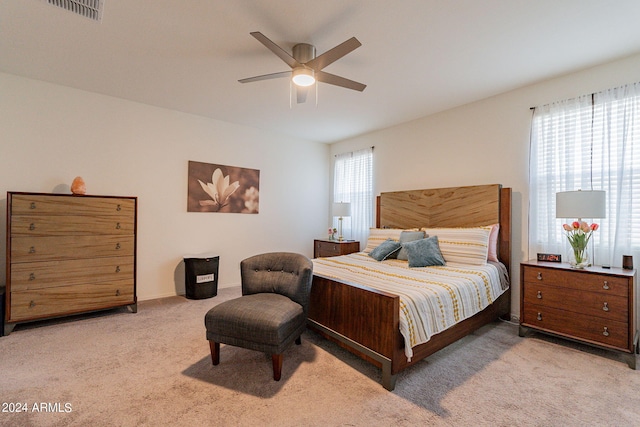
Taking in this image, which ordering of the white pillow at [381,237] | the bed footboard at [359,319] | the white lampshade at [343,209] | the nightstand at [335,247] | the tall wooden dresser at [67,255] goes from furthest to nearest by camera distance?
the white lampshade at [343,209] < the nightstand at [335,247] < the white pillow at [381,237] < the tall wooden dresser at [67,255] < the bed footboard at [359,319]

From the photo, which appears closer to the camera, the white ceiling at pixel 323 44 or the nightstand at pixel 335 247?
the white ceiling at pixel 323 44

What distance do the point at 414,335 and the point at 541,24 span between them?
255 cm

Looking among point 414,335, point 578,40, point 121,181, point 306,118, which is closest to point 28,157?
point 121,181

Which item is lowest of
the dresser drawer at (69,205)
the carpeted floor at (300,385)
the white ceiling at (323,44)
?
the carpeted floor at (300,385)

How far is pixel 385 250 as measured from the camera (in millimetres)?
3594

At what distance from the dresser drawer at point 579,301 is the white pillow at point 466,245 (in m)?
0.49

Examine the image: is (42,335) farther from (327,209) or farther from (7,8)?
(327,209)

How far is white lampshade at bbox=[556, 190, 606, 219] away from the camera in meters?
2.52

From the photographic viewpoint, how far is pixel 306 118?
4492mm

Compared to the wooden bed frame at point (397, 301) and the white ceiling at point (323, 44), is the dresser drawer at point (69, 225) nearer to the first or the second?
the white ceiling at point (323, 44)

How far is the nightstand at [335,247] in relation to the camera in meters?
4.89

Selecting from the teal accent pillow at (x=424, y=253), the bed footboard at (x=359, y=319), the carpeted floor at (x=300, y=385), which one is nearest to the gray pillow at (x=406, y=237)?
the teal accent pillow at (x=424, y=253)

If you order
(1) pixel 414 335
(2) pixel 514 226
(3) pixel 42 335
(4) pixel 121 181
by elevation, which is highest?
(4) pixel 121 181

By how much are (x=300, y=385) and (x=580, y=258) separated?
109 inches
